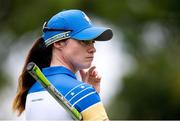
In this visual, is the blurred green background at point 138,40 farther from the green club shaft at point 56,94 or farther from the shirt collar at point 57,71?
the green club shaft at point 56,94

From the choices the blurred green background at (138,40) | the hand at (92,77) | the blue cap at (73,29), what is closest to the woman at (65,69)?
the blue cap at (73,29)

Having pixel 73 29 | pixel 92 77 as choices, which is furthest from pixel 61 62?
pixel 92 77

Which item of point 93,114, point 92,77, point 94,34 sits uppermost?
point 94,34

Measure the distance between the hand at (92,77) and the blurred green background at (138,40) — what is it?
984 centimetres

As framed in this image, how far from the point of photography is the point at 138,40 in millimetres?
19703

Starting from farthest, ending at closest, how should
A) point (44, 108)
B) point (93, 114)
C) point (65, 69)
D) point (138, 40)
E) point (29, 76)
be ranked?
1. point (138, 40)
2. point (29, 76)
3. point (65, 69)
4. point (44, 108)
5. point (93, 114)

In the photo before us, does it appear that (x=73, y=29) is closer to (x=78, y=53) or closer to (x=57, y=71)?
(x=78, y=53)

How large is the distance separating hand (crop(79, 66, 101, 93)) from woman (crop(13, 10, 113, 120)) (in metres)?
0.39

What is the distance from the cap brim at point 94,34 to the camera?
6.44 meters

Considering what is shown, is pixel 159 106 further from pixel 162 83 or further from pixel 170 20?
pixel 170 20

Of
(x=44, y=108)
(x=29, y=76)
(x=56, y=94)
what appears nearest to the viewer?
(x=56, y=94)

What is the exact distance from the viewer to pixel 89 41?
651 centimetres

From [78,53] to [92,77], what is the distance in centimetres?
62

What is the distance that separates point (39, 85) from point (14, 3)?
46.6 ft
